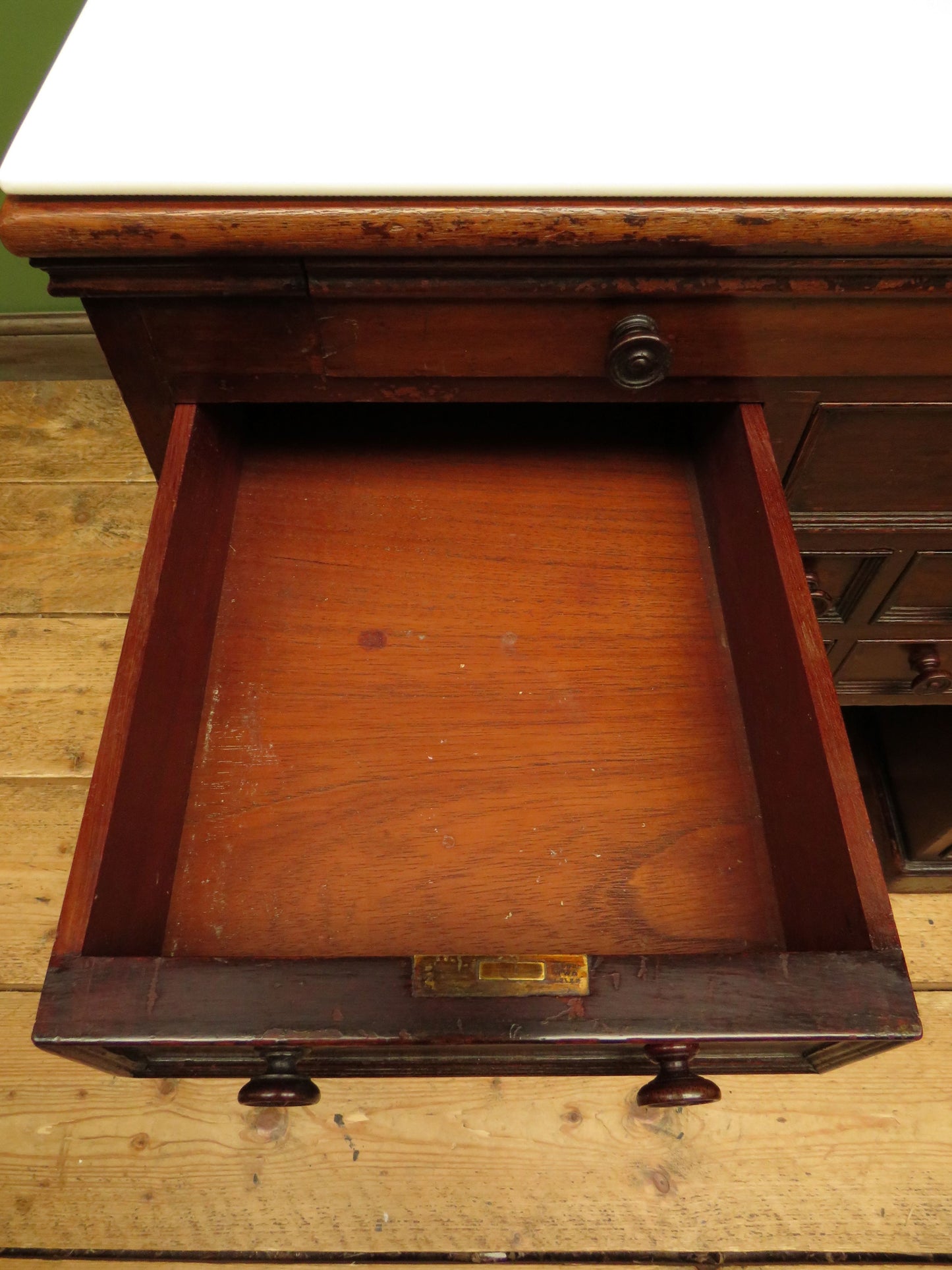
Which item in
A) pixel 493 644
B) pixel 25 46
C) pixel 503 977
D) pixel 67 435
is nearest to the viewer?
pixel 503 977

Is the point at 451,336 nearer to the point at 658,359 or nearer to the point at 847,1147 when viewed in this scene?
the point at 658,359

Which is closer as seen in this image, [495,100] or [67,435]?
[495,100]

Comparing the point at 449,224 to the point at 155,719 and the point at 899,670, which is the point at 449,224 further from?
the point at 899,670

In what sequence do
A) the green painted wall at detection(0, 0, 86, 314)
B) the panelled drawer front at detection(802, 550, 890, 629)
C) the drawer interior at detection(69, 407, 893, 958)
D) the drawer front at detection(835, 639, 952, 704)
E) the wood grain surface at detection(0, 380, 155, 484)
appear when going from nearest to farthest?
the drawer interior at detection(69, 407, 893, 958) < the panelled drawer front at detection(802, 550, 890, 629) < the drawer front at detection(835, 639, 952, 704) < the green painted wall at detection(0, 0, 86, 314) < the wood grain surface at detection(0, 380, 155, 484)

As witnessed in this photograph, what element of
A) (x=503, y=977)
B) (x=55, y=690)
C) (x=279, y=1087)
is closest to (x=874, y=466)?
(x=503, y=977)

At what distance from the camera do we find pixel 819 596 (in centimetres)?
76

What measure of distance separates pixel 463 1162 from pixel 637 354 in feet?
2.48

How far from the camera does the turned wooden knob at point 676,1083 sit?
0.42 metres

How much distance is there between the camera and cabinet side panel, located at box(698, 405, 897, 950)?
447 millimetres

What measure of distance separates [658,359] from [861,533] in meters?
0.26

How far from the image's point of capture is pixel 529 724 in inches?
22.9

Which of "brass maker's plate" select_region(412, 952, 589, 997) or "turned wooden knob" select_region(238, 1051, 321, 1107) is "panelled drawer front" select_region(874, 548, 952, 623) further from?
"turned wooden knob" select_region(238, 1051, 321, 1107)

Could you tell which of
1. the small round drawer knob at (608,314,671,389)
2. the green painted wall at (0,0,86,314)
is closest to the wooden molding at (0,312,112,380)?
the green painted wall at (0,0,86,314)

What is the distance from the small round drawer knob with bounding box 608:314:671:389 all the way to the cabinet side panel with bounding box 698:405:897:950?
3.2 inches
